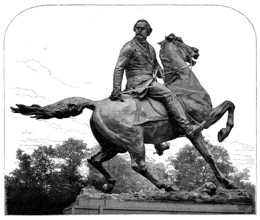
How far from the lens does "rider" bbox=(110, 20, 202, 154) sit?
37.6 feet

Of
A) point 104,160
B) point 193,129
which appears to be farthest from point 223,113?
point 104,160

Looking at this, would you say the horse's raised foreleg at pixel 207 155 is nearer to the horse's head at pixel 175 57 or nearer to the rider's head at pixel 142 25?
the horse's head at pixel 175 57

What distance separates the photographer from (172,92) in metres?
11.6

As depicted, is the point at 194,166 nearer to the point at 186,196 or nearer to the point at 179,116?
the point at 186,196

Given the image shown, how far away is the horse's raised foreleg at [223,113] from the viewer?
11.9 meters

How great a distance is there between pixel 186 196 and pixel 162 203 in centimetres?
36

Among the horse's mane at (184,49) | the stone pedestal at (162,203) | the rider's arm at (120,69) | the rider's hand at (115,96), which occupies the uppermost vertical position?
the horse's mane at (184,49)

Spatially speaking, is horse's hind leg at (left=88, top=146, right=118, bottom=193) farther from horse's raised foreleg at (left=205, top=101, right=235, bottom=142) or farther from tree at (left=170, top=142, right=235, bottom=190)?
tree at (left=170, top=142, right=235, bottom=190)

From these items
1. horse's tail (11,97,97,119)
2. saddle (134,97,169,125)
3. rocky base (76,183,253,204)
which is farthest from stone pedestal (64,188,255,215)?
horse's tail (11,97,97,119)

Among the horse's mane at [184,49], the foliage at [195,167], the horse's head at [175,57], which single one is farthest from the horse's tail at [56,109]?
the foliage at [195,167]

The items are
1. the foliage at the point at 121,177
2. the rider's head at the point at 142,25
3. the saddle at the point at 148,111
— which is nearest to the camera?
the saddle at the point at 148,111

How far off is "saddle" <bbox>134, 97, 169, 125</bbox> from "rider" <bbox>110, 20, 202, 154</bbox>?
0.07 m

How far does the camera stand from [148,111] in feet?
37.7

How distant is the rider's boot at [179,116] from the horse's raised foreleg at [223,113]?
0.52 m
